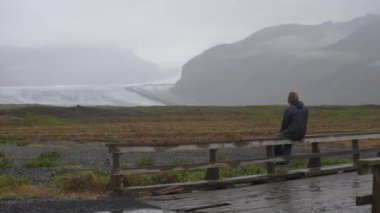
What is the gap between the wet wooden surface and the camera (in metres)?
9.40

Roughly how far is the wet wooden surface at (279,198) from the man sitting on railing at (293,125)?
90 cm

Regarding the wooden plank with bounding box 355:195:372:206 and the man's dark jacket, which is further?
the man's dark jacket

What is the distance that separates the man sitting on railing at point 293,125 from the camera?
13.3m

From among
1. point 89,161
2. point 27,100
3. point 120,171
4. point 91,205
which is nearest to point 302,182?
Result: point 120,171

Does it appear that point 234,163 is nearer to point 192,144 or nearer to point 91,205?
point 192,144

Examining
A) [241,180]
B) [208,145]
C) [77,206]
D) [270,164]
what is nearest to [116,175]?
[77,206]

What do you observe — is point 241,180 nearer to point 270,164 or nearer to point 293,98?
point 270,164

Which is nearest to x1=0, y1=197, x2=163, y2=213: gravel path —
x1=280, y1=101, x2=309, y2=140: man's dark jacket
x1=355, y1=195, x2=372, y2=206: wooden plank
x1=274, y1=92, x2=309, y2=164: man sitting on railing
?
x1=355, y1=195, x2=372, y2=206: wooden plank

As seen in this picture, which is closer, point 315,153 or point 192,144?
point 192,144

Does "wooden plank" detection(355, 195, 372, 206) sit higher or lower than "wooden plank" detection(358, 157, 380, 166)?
lower

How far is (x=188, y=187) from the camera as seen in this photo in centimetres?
Answer: 1140

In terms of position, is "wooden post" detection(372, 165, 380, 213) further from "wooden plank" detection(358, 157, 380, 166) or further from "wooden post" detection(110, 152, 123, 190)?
"wooden post" detection(110, 152, 123, 190)

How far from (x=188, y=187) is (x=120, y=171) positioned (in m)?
1.59

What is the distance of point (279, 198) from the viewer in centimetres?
1043
